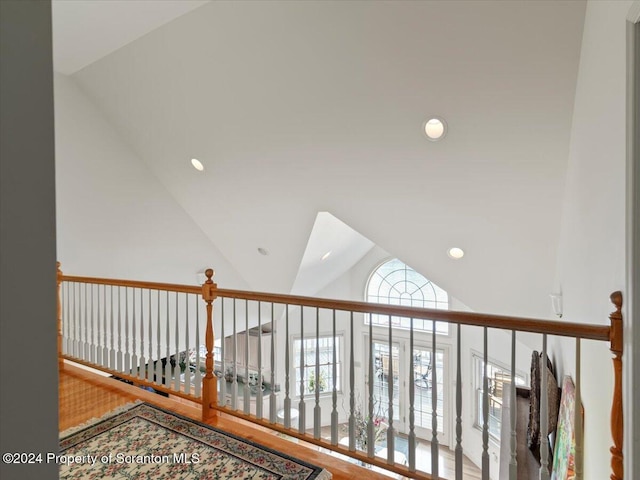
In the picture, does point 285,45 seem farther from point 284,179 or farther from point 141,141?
point 141,141

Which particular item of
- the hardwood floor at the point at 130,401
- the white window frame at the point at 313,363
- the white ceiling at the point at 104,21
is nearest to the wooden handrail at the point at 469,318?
the hardwood floor at the point at 130,401

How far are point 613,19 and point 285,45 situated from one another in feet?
6.71

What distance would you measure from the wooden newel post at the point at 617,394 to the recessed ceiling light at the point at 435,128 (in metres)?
1.84

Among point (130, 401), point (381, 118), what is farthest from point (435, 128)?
point (130, 401)

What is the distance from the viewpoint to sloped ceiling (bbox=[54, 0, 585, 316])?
2.36m

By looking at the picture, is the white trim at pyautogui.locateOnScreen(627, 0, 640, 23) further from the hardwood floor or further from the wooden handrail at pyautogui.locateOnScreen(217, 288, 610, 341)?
the hardwood floor

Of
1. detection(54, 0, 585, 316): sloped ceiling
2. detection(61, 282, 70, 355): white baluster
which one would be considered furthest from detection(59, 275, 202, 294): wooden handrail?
detection(54, 0, 585, 316): sloped ceiling

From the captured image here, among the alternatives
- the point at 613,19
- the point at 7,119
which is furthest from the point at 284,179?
the point at 7,119

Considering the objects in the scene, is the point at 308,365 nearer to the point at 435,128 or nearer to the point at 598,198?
the point at 435,128

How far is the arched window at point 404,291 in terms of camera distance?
25.5ft

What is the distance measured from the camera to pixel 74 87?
434cm

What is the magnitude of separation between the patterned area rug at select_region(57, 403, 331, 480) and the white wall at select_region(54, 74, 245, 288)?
109 inches

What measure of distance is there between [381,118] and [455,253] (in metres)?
1.73

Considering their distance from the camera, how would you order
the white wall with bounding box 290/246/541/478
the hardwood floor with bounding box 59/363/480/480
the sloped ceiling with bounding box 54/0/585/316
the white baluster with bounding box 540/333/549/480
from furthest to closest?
1. the white wall with bounding box 290/246/541/478
2. the sloped ceiling with bounding box 54/0/585/316
3. the hardwood floor with bounding box 59/363/480/480
4. the white baluster with bounding box 540/333/549/480
